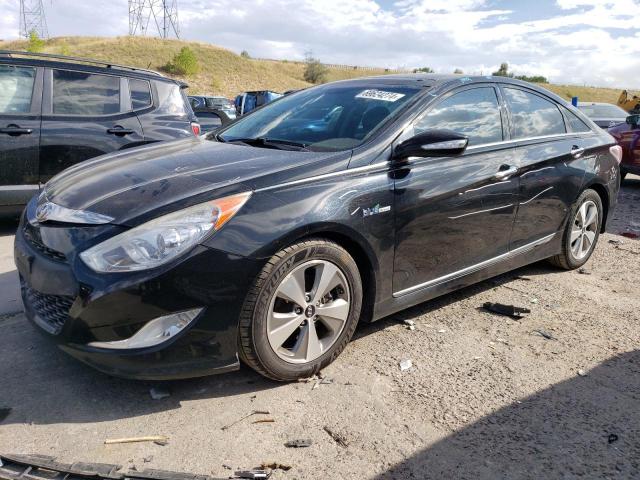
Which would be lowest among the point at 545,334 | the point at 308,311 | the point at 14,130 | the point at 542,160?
the point at 545,334

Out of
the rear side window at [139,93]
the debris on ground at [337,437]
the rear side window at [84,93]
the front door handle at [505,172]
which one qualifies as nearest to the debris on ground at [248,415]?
the debris on ground at [337,437]

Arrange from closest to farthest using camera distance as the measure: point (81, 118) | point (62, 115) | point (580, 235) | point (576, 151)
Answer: point (576, 151) < point (580, 235) < point (62, 115) < point (81, 118)

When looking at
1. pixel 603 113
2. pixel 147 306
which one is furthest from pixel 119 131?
pixel 603 113

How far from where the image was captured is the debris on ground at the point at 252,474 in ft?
7.13

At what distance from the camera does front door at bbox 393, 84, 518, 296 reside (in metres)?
3.26

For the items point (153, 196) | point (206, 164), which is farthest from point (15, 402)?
point (206, 164)

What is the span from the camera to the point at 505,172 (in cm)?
383

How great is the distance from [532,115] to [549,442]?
270 cm

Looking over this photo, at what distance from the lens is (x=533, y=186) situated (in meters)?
4.09

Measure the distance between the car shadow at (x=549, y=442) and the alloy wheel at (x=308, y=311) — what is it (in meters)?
0.82

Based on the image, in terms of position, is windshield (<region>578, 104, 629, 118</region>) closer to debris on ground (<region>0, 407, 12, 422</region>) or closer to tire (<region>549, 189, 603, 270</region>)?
tire (<region>549, 189, 603, 270</region>)

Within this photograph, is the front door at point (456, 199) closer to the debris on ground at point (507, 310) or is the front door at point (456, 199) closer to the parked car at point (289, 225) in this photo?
the parked car at point (289, 225)

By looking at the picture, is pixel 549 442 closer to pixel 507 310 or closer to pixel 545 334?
pixel 545 334

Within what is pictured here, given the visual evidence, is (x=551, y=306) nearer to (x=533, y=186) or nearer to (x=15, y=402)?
(x=533, y=186)
